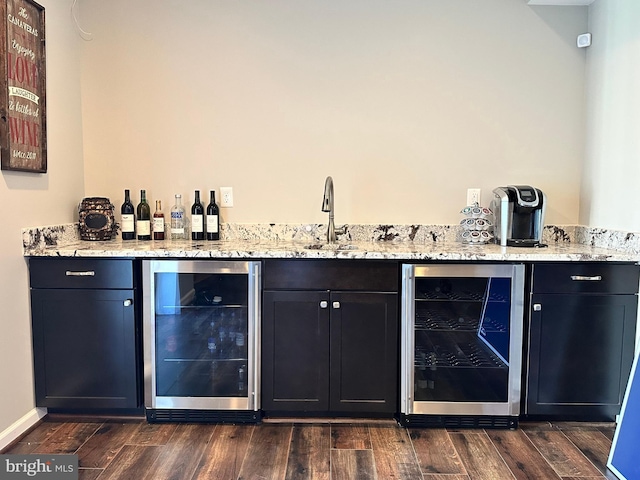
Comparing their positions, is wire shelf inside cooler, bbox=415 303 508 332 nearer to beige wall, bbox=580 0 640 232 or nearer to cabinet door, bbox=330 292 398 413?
cabinet door, bbox=330 292 398 413

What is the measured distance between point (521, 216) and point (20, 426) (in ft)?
8.76

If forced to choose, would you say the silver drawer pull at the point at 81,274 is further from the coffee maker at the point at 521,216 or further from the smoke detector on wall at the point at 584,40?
the smoke detector on wall at the point at 584,40

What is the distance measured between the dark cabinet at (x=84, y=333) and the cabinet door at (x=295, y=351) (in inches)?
25.5

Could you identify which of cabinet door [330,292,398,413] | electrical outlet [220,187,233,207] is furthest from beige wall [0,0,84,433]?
cabinet door [330,292,398,413]

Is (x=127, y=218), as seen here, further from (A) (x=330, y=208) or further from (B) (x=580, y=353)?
(B) (x=580, y=353)

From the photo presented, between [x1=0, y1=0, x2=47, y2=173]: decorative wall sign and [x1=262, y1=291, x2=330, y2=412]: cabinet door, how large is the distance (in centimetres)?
130

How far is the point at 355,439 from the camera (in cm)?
221

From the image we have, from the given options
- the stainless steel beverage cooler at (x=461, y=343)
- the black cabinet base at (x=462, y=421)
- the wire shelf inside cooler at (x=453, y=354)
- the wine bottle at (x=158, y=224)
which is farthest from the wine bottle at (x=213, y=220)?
the black cabinet base at (x=462, y=421)

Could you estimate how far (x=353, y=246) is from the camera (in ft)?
8.37

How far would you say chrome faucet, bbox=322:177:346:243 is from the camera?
2494 millimetres

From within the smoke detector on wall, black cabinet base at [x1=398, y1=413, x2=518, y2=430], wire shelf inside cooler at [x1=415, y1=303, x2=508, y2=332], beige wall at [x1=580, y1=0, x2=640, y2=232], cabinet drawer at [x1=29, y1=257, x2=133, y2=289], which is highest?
the smoke detector on wall

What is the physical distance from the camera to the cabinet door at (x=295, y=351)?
2.28m

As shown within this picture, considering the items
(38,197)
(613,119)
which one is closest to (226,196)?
(38,197)

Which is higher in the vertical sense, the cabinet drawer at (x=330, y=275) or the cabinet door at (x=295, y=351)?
the cabinet drawer at (x=330, y=275)
